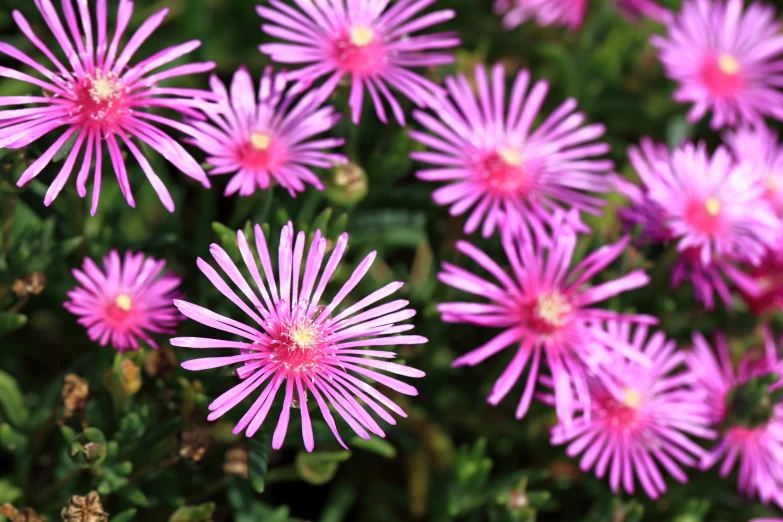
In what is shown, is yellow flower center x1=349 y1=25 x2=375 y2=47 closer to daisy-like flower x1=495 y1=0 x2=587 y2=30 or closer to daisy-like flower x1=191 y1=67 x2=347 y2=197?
daisy-like flower x1=191 y1=67 x2=347 y2=197

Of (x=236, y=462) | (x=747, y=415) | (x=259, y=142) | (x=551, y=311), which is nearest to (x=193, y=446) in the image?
(x=236, y=462)

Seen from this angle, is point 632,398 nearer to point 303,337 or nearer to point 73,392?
point 303,337

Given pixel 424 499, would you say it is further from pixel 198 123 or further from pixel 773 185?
pixel 773 185

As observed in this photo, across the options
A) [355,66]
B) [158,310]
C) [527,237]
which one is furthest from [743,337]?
[158,310]

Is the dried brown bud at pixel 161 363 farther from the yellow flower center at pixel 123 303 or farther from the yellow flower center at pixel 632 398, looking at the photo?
the yellow flower center at pixel 632 398

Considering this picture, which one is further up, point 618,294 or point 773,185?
point 773,185

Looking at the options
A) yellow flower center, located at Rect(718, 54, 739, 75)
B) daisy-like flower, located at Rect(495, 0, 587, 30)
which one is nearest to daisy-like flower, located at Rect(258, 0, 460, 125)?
daisy-like flower, located at Rect(495, 0, 587, 30)
